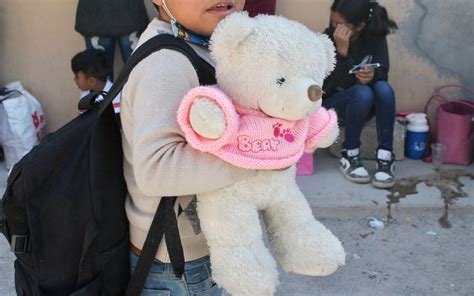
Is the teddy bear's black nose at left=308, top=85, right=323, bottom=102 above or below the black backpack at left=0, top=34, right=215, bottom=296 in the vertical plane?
above

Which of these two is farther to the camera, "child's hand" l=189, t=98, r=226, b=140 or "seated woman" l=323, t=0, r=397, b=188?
"seated woman" l=323, t=0, r=397, b=188

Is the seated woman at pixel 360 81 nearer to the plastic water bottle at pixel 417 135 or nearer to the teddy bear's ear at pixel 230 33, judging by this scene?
the plastic water bottle at pixel 417 135

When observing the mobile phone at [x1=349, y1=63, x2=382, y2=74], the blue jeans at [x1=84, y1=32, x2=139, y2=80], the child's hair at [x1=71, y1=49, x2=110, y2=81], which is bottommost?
the mobile phone at [x1=349, y1=63, x2=382, y2=74]

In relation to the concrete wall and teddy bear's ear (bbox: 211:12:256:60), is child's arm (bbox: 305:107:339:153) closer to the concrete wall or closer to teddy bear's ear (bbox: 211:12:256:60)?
teddy bear's ear (bbox: 211:12:256:60)

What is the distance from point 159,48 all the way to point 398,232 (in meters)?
2.83

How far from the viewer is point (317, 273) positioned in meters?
1.53

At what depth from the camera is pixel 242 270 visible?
1.41m

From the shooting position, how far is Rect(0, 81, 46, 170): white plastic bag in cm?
445

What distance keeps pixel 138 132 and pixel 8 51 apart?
377 centimetres

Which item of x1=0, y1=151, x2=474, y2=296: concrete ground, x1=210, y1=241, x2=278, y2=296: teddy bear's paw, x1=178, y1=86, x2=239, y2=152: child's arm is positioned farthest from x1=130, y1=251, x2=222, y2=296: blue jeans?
x1=0, y1=151, x2=474, y2=296: concrete ground

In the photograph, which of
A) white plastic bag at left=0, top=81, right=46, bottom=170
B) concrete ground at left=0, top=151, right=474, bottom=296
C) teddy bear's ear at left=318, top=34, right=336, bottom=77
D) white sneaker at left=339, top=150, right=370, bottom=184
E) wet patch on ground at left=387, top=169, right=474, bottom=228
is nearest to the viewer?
teddy bear's ear at left=318, top=34, right=336, bottom=77

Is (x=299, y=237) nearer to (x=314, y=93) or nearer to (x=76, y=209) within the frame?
(x=314, y=93)

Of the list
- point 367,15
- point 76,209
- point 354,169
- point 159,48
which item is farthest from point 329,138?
point 367,15

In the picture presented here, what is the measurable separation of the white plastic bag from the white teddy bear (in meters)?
3.35
